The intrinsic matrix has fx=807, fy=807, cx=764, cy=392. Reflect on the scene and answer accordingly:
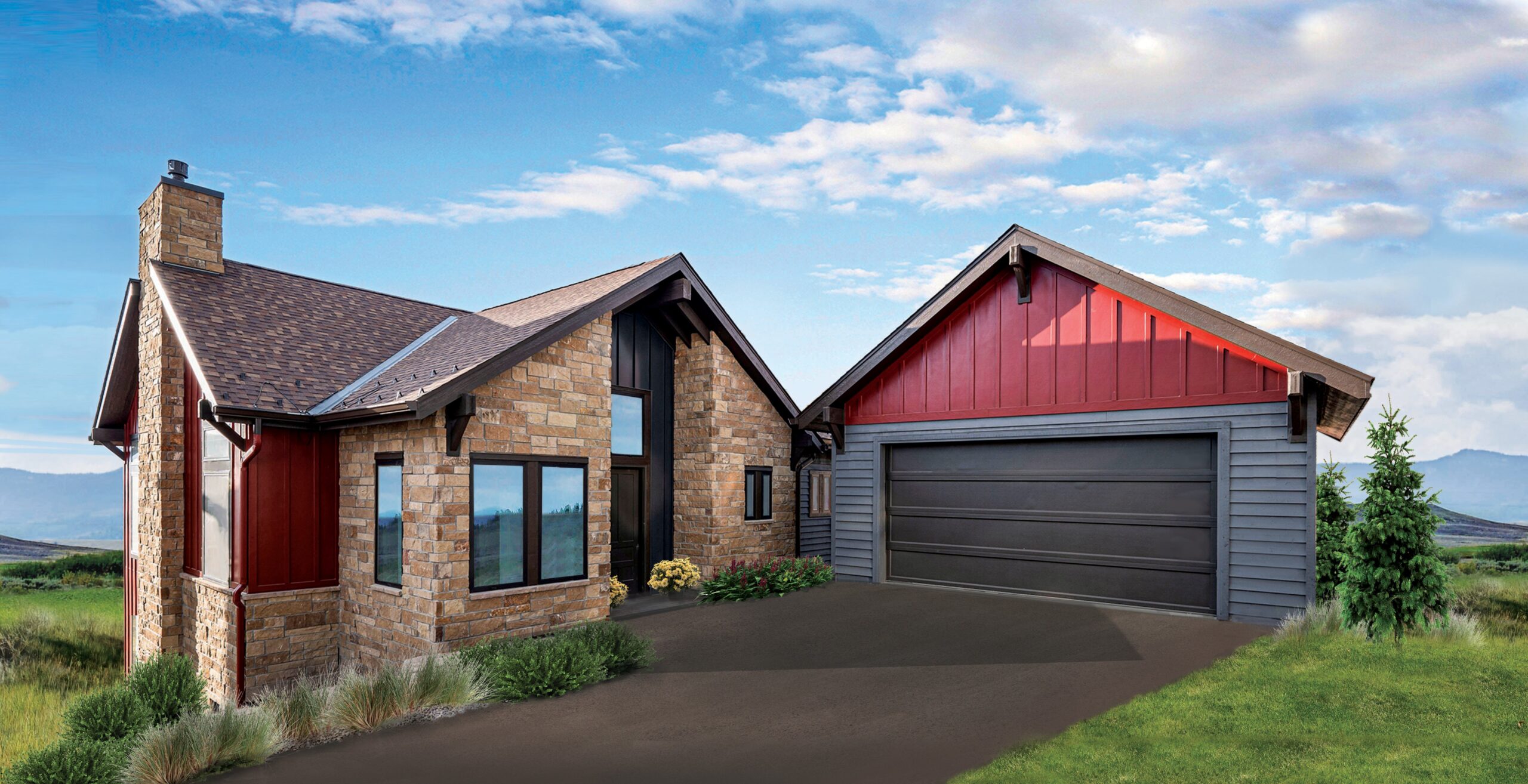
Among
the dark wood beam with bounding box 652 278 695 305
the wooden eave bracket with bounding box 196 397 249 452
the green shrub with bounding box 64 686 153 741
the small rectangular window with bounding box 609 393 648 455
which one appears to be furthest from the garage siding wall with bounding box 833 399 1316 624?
the green shrub with bounding box 64 686 153 741

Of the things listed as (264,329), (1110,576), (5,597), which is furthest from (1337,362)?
(5,597)

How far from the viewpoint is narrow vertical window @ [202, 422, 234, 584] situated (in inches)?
407

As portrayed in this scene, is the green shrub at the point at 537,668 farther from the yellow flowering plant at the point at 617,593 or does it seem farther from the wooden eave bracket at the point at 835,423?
the wooden eave bracket at the point at 835,423

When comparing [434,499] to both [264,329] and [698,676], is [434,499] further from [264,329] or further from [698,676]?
[264,329]

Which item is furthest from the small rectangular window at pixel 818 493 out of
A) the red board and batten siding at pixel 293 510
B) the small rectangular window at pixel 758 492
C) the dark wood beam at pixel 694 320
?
the red board and batten siding at pixel 293 510

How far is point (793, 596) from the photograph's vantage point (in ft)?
40.4

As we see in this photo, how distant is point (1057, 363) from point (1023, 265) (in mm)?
1488

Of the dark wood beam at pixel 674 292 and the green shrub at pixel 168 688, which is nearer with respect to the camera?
the green shrub at pixel 168 688

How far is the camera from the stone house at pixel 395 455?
936 cm

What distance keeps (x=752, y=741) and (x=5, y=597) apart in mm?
23230

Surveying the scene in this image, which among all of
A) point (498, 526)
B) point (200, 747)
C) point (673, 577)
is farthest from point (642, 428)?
point (200, 747)

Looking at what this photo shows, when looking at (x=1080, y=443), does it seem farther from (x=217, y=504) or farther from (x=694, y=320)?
(x=217, y=504)

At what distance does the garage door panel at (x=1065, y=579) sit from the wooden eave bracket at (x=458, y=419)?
288 inches

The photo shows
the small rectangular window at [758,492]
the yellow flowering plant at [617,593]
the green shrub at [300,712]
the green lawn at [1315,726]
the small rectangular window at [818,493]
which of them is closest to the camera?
the green lawn at [1315,726]
